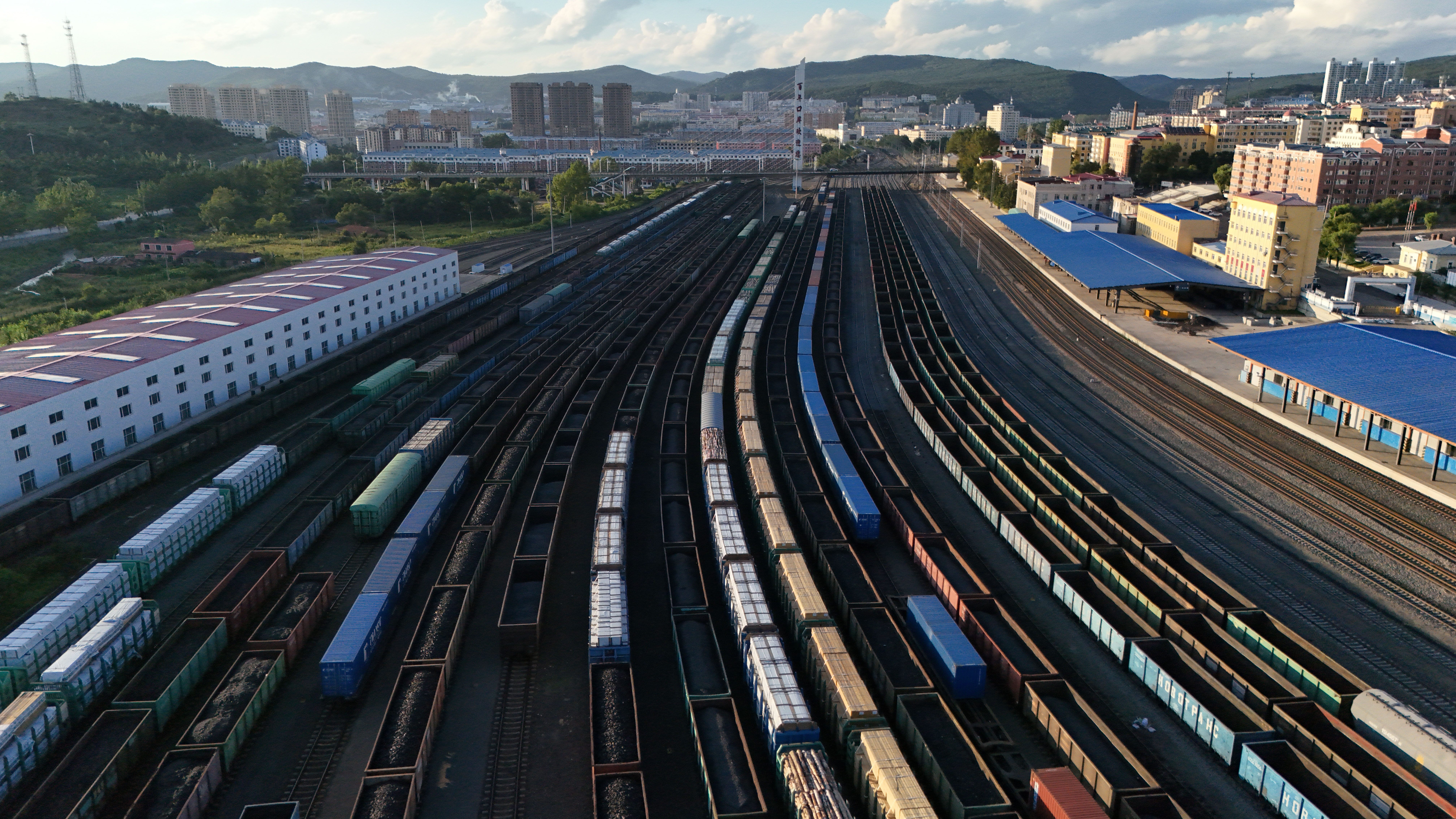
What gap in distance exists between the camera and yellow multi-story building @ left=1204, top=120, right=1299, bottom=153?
18338 centimetres

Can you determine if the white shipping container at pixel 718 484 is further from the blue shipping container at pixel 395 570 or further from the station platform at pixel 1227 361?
the station platform at pixel 1227 361

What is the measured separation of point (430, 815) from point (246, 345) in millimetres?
41898

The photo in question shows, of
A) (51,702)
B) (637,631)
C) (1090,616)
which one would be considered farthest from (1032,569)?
(51,702)

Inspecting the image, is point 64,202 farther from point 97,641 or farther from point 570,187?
point 97,641

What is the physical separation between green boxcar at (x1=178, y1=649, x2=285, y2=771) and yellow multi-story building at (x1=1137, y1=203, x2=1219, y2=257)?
8863 centimetres

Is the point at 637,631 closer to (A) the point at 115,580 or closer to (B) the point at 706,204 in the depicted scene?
(A) the point at 115,580

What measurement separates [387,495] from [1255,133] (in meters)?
202

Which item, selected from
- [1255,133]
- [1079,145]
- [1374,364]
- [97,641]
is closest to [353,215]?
[97,641]

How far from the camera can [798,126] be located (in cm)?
17262

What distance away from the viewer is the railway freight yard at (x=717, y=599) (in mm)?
24125

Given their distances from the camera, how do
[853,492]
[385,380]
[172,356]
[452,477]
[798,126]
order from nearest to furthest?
[853,492] → [452,477] → [172,356] → [385,380] → [798,126]

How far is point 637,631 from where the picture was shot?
105 feet

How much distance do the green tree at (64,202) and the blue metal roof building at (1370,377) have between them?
13093 cm

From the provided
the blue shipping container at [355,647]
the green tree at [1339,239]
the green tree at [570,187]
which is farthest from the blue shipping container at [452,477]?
the green tree at [570,187]
